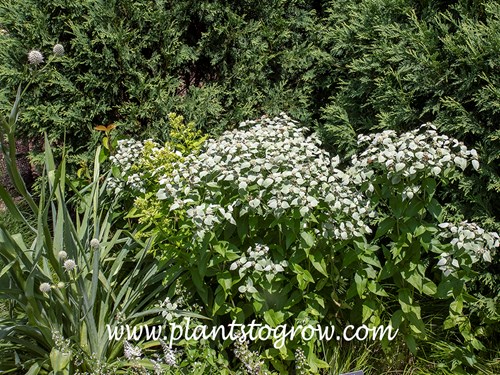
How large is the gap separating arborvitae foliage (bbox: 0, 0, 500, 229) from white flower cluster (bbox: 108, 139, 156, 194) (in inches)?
22.1

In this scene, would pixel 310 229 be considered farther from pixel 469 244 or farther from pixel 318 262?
pixel 469 244

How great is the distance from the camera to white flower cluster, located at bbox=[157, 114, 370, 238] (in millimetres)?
2580

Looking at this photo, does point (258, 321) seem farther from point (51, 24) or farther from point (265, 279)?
point (51, 24)

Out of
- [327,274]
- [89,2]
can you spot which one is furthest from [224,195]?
[89,2]

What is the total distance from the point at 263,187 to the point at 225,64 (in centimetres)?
177

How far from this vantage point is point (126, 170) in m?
3.39

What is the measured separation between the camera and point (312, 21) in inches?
171

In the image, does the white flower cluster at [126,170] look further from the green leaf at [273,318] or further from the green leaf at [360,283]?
the green leaf at [360,283]

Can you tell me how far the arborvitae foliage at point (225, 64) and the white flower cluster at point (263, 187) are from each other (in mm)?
836

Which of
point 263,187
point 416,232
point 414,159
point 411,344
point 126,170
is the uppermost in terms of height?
point 414,159

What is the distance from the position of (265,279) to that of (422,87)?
147 cm

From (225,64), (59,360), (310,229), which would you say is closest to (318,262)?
(310,229)

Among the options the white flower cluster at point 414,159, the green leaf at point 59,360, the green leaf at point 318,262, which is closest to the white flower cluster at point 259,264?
the green leaf at point 318,262

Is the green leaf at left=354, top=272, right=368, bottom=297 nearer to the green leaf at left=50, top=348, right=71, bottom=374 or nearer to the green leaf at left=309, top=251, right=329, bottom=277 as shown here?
the green leaf at left=309, top=251, right=329, bottom=277
